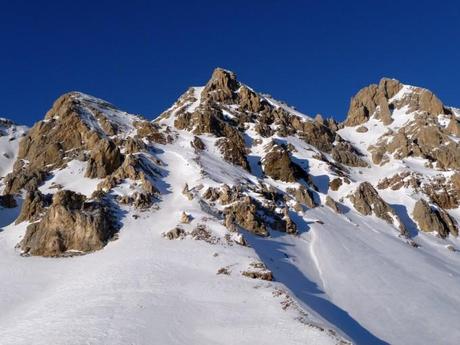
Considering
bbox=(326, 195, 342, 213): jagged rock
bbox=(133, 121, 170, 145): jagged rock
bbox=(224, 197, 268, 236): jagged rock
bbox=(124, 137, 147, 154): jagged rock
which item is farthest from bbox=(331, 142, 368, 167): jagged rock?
bbox=(224, 197, 268, 236): jagged rock

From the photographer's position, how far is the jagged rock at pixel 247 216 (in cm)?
6675

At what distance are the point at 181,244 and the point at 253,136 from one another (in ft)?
195

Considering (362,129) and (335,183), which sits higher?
(362,129)

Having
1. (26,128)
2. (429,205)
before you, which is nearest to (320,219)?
(429,205)

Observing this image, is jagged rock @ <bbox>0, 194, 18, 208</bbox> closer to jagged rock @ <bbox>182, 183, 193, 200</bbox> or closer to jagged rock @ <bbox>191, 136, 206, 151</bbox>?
jagged rock @ <bbox>182, 183, 193, 200</bbox>

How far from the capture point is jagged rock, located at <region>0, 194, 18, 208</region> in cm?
7762

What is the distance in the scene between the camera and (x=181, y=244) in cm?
5566

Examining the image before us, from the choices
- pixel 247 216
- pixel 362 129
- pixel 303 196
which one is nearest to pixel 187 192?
pixel 247 216

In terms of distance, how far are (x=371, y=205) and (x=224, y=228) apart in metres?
40.8

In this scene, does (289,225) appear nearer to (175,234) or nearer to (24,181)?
(175,234)

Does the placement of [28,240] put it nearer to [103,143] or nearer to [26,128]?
[103,143]

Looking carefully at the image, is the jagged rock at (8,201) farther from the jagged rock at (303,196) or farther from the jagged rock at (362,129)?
the jagged rock at (362,129)

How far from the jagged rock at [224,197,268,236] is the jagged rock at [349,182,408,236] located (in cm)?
2769

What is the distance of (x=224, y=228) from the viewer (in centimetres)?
5881
